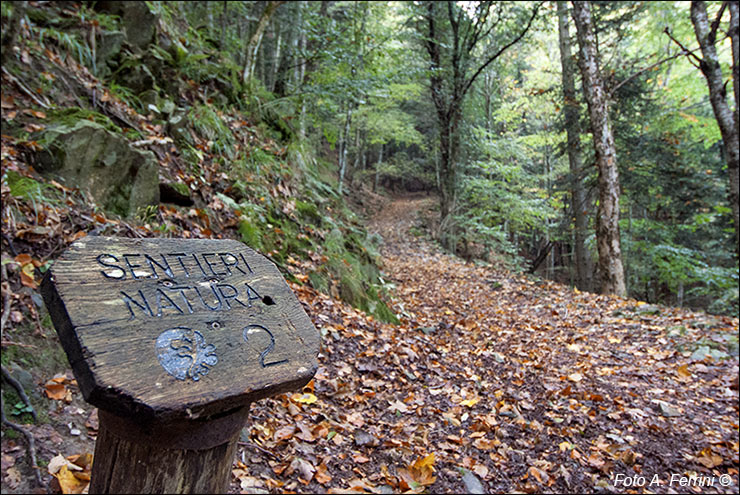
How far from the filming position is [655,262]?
12.3 metres

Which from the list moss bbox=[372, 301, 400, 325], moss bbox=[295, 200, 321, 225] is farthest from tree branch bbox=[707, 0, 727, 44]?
moss bbox=[295, 200, 321, 225]

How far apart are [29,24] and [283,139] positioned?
169 inches

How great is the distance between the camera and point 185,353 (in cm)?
108

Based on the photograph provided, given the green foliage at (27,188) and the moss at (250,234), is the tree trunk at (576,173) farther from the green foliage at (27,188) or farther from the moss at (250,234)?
the green foliage at (27,188)

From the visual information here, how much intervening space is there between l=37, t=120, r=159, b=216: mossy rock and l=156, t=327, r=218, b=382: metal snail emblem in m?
3.31

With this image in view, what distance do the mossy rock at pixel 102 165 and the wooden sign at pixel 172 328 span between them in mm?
2988

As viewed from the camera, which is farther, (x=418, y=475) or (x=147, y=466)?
(x=418, y=475)

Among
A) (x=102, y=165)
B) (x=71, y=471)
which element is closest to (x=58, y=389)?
(x=71, y=471)

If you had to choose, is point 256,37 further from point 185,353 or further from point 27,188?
point 185,353

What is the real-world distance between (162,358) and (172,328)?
101mm

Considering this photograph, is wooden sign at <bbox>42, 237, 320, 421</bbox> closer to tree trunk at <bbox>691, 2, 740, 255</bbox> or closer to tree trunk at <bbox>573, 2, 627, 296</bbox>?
tree trunk at <bbox>691, 2, 740, 255</bbox>

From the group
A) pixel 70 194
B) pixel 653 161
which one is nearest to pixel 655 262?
pixel 653 161

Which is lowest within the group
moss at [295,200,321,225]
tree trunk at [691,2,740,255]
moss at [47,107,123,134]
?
moss at [295,200,321,225]

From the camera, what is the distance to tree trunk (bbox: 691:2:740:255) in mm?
5789
